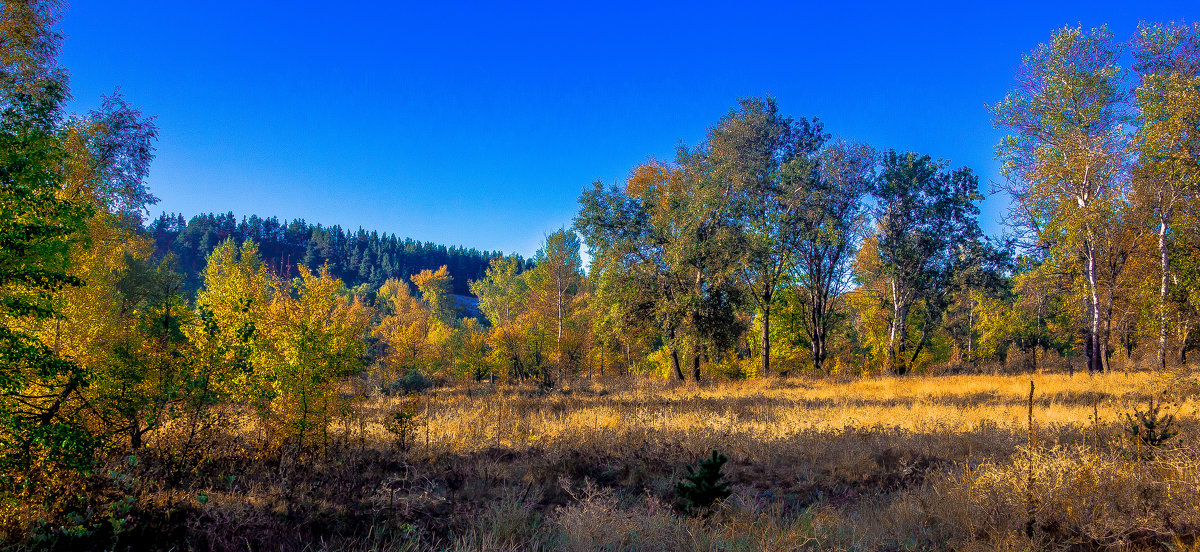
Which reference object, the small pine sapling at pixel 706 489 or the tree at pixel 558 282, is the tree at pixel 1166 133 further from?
the tree at pixel 558 282

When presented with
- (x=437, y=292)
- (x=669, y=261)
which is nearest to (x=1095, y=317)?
(x=669, y=261)

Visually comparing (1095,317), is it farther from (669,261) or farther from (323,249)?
(323,249)

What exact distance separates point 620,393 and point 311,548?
1437 cm

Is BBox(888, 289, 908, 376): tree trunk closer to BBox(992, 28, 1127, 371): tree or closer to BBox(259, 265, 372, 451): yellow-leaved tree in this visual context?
BBox(992, 28, 1127, 371): tree

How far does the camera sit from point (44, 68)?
29.3 ft

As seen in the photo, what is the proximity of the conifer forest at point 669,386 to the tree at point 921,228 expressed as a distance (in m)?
0.12

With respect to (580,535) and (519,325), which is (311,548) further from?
(519,325)

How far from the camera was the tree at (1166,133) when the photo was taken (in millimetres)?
9039

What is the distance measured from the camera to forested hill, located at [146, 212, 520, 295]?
105713 mm

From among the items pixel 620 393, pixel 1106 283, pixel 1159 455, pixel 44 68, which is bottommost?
pixel 620 393

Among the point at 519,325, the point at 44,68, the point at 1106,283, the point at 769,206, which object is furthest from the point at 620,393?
the point at 1106,283

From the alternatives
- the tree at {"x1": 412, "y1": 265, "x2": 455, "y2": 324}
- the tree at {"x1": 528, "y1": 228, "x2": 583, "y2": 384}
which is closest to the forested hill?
the tree at {"x1": 412, "y1": 265, "x2": 455, "y2": 324}

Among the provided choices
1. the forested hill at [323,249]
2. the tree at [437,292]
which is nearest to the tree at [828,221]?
the tree at [437,292]

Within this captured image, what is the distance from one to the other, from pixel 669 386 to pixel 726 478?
14.5 metres
